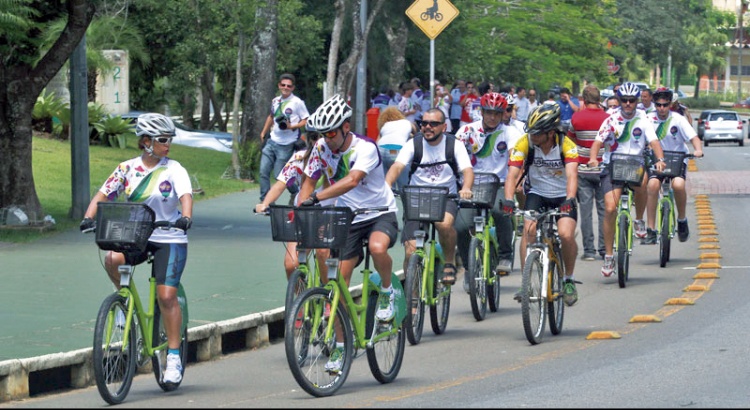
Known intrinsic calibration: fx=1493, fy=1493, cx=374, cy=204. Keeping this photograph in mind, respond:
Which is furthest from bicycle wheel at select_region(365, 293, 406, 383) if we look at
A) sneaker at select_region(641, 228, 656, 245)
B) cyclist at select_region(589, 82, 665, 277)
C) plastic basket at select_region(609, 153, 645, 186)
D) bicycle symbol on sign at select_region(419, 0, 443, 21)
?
bicycle symbol on sign at select_region(419, 0, 443, 21)

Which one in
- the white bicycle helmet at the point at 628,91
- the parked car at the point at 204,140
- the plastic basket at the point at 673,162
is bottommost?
the parked car at the point at 204,140

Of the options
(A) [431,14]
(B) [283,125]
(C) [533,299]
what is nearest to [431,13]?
(A) [431,14]

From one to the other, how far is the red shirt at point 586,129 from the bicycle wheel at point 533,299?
16.8 ft

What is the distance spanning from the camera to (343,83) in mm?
29500

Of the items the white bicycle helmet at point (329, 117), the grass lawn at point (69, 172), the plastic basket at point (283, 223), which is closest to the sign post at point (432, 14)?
the grass lawn at point (69, 172)

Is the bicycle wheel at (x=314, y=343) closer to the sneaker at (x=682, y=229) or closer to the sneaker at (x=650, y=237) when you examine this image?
the sneaker at (x=650, y=237)

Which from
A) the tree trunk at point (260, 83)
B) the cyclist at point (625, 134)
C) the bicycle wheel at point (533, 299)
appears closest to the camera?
the bicycle wheel at point (533, 299)

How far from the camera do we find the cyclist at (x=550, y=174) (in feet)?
38.3

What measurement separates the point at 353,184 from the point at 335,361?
3.93 feet

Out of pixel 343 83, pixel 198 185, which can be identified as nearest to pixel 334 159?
pixel 198 185

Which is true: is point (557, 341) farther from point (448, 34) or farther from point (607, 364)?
point (448, 34)

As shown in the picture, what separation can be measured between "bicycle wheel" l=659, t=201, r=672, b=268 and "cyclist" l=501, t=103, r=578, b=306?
4308 millimetres

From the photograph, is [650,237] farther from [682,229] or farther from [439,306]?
[439,306]

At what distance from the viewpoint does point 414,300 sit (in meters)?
11.3
